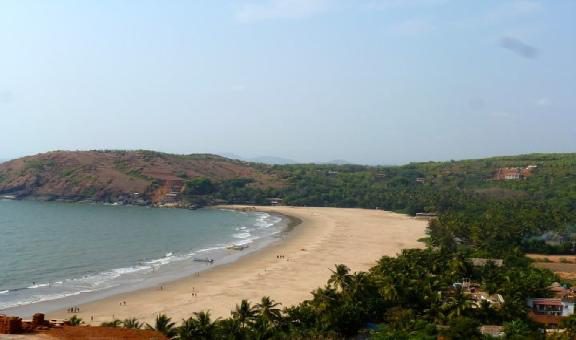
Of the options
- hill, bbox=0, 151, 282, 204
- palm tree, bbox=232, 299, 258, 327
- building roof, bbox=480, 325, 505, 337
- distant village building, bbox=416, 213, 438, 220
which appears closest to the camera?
palm tree, bbox=232, 299, 258, 327

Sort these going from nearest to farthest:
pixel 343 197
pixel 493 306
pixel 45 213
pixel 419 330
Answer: pixel 419 330 < pixel 493 306 < pixel 45 213 < pixel 343 197

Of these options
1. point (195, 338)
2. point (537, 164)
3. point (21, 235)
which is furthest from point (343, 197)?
point (195, 338)

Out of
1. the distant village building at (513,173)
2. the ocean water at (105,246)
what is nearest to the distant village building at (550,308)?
the ocean water at (105,246)

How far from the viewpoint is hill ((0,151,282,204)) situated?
481 ft

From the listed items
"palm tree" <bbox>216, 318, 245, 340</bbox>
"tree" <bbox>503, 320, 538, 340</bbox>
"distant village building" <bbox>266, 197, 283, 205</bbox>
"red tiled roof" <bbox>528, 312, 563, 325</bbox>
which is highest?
"distant village building" <bbox>266, 197, 283, 205</bbox>

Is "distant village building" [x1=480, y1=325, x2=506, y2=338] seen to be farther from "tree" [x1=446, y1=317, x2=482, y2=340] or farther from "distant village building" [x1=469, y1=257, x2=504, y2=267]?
"distant village building" [x1=469, y1=257, x2=504, y2=267]

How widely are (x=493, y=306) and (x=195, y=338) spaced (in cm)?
2016

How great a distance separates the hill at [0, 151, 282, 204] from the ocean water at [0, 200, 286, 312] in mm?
18399

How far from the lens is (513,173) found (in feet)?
507

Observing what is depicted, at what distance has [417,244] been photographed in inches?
3095

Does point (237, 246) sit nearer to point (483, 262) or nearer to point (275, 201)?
point (483, 262)

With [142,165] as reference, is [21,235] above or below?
below

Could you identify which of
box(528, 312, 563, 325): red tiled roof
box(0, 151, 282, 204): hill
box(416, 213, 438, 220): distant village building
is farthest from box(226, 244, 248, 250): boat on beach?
box(0, 151, 282, 204): hill

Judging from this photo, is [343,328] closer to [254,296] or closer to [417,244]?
[254,296]
